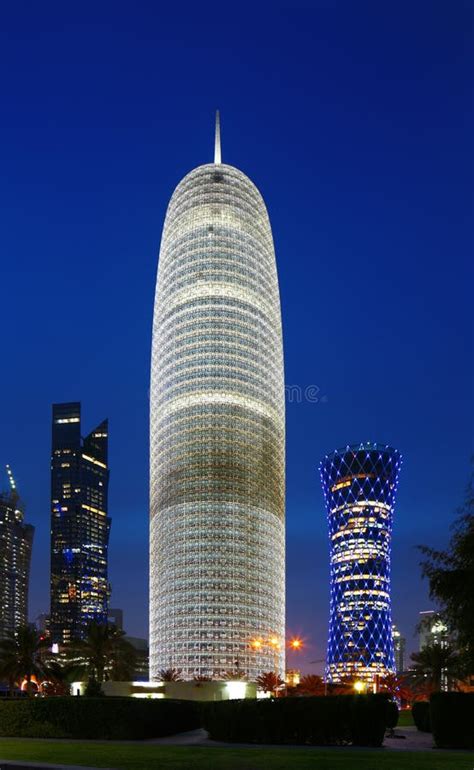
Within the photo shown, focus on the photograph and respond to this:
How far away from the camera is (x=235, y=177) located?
639ft

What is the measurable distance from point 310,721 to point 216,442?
136 m

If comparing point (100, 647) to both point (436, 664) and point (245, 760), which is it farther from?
point (245, 760)

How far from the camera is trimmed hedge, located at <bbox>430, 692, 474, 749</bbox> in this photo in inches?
1489

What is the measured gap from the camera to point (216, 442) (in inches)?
6969

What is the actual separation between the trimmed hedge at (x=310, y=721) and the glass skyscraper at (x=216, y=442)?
12605 cm

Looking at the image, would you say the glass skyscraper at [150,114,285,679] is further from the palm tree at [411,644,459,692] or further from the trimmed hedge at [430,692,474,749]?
the trimmed hedge at [430,692,474,749]

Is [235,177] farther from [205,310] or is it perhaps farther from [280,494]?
[280,494]

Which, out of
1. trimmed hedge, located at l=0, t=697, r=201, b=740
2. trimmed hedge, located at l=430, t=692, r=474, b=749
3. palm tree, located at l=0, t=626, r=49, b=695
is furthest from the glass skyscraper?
trimmed hedge, located at l=430, t=692, r=474, b=749

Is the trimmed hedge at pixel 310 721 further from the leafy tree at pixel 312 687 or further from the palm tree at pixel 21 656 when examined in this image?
the leafy tree at pixel 312 687

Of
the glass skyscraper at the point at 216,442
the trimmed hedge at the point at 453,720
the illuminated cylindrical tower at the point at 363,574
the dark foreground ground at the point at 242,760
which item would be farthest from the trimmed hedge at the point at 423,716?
the illuminated cylindrical tower at the point at 363,574

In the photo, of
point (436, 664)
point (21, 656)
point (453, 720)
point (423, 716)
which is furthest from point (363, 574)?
point (453, 720)

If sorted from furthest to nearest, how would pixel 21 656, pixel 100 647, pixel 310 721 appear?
pixel 100 647, pixel 21 656, pixel 310 721

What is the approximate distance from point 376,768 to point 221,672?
146724 millimetres

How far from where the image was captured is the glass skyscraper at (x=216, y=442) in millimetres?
169875
